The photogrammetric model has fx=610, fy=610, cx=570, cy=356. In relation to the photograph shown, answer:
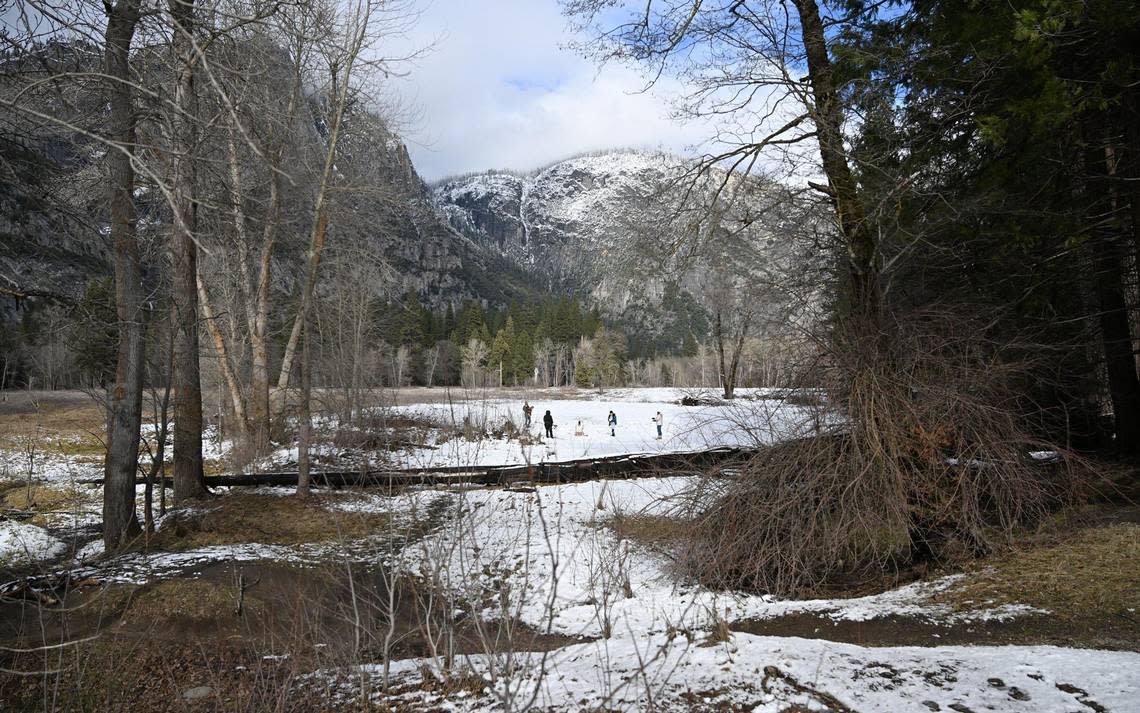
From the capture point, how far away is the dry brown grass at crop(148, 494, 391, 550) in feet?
28.9

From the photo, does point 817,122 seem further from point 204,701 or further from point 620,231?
point 204,701

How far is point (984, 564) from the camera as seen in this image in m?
5.89

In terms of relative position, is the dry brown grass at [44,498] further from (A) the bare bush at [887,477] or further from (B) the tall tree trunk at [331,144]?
(A) the bare bush at [887,477]

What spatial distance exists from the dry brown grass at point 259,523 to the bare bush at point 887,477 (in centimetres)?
503

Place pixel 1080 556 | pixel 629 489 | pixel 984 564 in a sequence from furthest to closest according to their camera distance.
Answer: pixel 629 489, pixel 984 564, pixel 1080 556

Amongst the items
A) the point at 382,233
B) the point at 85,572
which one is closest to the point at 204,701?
the point at 85,572

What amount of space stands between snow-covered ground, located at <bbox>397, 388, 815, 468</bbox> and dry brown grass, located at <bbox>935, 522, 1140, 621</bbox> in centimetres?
208

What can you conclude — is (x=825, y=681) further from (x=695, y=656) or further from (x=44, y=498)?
(x=44, y=498)

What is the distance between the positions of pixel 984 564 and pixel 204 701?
6788 millimetres

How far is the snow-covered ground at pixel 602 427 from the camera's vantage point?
7031 mm

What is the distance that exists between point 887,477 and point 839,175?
3.38m

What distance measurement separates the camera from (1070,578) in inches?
201

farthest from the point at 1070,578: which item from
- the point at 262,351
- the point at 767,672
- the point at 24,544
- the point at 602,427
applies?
the point at 602,427

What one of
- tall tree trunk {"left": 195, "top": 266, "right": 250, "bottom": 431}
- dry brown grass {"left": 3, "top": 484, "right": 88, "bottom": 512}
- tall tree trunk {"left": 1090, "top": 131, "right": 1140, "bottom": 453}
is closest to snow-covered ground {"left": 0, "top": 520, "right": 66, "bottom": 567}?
dry brown grass {"left": 3, "top": 484, "right": 88, "bottom": 512}
